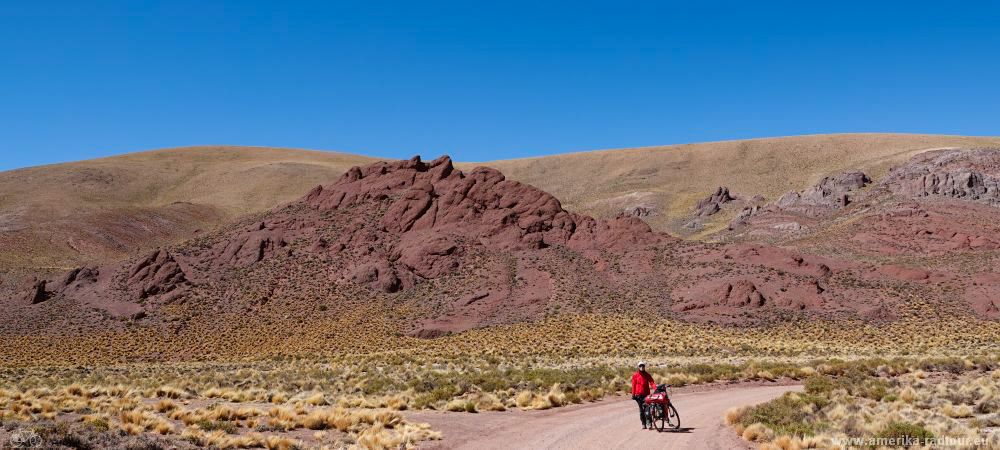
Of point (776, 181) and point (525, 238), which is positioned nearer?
point (525, 238)

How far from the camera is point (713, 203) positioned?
10988 centimetres

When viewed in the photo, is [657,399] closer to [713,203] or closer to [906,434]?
[906,434]

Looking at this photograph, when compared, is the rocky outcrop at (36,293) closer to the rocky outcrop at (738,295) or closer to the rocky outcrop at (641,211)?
the rocky outcrop at (738,295)

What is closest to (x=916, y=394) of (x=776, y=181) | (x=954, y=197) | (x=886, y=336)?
(x=886, y=336)

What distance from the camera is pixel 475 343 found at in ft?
140

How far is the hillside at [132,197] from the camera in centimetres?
9388

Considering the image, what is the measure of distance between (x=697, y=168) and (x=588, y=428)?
148264 millimetres

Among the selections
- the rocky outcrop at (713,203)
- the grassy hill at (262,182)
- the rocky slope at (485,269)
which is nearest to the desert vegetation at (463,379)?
the rocky slope at (485,269)

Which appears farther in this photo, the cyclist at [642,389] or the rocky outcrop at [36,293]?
the rocky outcrop at [36,293]

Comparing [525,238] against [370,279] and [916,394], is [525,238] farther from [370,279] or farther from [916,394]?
[916,394]

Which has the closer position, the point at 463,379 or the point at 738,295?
the point at 463,379

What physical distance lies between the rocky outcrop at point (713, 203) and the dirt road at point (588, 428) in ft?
294

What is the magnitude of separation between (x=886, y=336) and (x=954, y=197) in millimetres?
42763

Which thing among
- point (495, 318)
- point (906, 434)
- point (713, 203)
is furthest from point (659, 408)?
point (713, 203)
